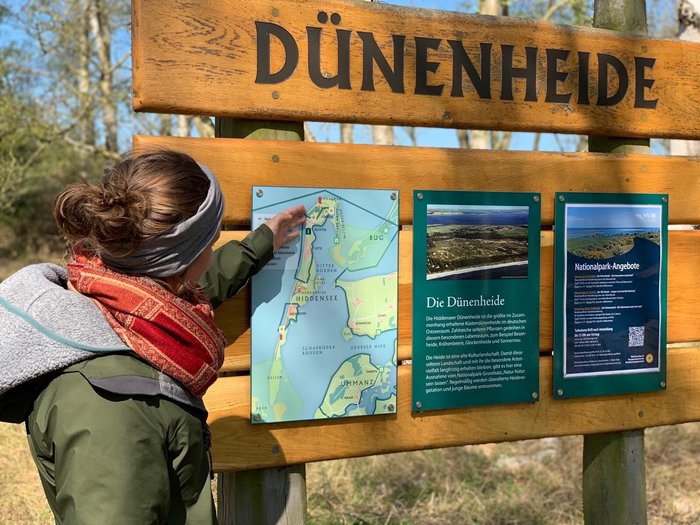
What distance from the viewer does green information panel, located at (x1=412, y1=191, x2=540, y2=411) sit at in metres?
2.49

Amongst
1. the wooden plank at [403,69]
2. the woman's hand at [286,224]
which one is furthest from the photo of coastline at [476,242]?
the woman's hand at [286,224]

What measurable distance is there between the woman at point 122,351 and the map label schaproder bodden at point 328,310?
696 millimetres

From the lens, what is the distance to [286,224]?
2.29 metres

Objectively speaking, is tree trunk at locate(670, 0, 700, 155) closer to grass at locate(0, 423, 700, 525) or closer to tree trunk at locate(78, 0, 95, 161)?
grass at locate(0, 423, 700, 525)

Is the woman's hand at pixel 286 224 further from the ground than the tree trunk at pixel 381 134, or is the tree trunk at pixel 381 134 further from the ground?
the tree trunk at pixel 381 134

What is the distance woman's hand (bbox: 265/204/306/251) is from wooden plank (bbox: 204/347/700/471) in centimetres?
43

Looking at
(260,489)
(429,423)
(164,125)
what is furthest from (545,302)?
Result: (164,125)

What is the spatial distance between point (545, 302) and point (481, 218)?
1.29 ft

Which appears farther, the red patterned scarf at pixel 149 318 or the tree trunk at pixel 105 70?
the tree trunk at pixel 105 70

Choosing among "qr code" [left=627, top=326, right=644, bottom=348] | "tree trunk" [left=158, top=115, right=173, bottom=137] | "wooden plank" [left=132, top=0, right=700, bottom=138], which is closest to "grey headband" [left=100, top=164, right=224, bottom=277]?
"wooden plank" [left=132, top=0, right=700, bottom=138]

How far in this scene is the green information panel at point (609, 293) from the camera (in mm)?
2697

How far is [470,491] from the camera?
4516 millimetres

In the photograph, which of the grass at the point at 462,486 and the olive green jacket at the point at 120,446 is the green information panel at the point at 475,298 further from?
the grass at the point at 462,486

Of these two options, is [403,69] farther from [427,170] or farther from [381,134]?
[381,134]
